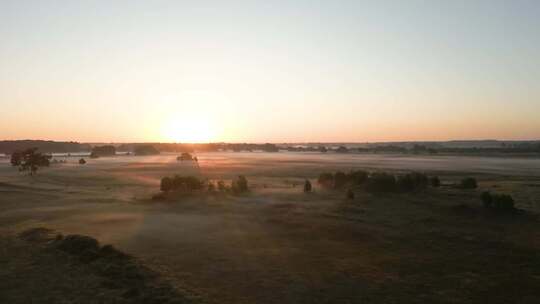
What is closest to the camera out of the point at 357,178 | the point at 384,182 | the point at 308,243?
the point at 308,243

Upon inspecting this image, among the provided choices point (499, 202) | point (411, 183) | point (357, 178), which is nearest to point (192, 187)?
point (357, 178)

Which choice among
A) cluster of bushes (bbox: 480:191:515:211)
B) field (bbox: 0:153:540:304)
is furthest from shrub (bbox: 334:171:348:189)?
cluster of bushes (bbox: 480:191:515:211)

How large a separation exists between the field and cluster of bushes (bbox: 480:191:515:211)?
2.73 ft

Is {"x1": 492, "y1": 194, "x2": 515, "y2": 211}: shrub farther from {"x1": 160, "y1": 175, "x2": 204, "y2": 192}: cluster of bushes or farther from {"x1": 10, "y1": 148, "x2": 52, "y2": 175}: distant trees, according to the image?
{"x1": 10, "y1": 148, "x2": 52, "y2": 175}: distant trees

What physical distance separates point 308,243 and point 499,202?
1303 centimetres

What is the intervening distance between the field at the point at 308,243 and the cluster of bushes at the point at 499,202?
0.83m

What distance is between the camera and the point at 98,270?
53.4 feet

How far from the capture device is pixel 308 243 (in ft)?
65.9

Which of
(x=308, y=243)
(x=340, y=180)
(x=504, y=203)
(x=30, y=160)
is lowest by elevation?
(x=308, y=243)

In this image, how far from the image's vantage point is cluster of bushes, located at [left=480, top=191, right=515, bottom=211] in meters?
26.6

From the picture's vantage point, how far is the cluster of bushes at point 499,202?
2662 cm

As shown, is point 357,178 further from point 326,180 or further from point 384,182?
point 384,182

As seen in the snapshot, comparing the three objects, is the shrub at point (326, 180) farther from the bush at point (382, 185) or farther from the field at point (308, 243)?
the field at point (308, 243)

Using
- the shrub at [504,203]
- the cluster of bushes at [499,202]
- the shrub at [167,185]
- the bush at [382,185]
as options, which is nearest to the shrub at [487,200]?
the cluster of bushes at [499,202]
